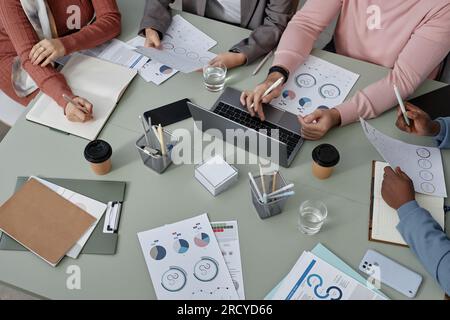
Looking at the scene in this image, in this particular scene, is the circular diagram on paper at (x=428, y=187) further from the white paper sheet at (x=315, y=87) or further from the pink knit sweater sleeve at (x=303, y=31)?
the pink knit sweater sleeve at (x=303, y=31)

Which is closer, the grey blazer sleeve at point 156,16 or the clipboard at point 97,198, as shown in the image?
the clipboard at point 97,198

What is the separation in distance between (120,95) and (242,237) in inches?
25.5

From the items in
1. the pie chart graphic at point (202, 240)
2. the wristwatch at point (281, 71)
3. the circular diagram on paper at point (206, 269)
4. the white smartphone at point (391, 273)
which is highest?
the wristwatch at point (281, 71)

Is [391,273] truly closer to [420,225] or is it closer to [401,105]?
[420,225]

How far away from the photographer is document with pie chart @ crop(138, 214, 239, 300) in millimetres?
1020

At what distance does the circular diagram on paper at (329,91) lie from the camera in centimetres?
139

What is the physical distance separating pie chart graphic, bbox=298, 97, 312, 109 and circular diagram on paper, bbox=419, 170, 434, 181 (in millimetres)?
397

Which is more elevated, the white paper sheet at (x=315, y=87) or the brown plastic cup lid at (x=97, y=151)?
the white paper sheet at (x=315, y=87)

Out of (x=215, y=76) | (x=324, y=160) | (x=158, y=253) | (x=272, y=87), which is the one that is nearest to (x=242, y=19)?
(x=215, y=76)

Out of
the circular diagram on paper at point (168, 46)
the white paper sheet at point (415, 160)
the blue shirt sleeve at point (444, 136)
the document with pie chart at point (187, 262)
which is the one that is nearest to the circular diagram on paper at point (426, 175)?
the white paper sheet at point (415, 160)

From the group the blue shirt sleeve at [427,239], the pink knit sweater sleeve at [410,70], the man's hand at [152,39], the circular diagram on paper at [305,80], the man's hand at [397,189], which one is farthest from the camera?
the man's hand at [152,39]

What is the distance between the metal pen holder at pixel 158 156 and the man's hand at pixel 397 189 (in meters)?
0.61

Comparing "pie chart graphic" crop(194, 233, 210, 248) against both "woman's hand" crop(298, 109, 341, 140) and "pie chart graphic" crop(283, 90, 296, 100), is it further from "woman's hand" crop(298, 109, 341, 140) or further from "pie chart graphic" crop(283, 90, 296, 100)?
"pie chart graphic" crop(283, 90, 296, 100)
